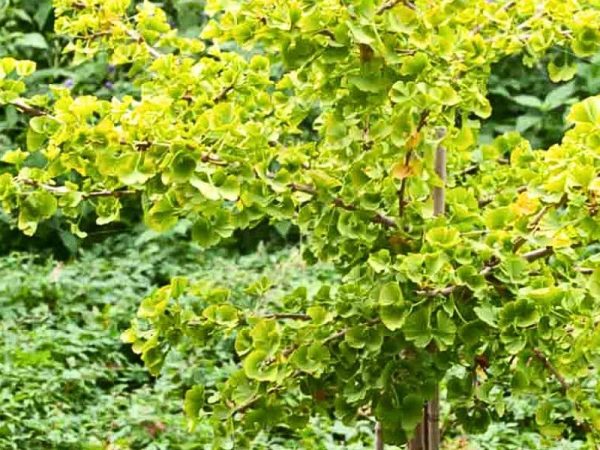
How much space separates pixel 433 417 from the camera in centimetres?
260

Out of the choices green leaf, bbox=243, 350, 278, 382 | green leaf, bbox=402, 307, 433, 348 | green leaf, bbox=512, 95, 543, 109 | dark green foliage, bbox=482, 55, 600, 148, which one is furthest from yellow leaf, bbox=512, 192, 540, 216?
green leaf, bbox=512, 95, 543, 109

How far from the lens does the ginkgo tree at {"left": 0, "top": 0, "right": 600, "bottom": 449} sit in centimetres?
207

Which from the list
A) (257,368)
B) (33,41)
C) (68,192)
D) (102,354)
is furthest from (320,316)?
(33,41)

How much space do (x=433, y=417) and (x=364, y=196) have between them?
1.92ft

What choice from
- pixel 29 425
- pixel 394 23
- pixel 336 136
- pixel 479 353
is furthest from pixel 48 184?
pixel 29 425

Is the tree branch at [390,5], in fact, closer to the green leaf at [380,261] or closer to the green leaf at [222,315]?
the green leaf at [380,261]

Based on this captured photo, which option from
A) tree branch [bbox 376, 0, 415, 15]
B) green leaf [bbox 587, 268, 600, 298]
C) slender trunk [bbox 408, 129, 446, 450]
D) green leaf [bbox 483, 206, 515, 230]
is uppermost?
tree branch [bbox 376, 0, 415, 15]

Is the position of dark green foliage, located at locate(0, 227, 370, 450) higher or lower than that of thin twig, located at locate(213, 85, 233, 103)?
lower

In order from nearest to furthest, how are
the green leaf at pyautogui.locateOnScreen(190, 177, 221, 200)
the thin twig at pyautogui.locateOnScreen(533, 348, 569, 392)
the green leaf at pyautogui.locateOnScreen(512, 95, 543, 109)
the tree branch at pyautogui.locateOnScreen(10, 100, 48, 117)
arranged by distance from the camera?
1. the green leaf at pyautogui.locateOnScreen(190, 177, 221, 200)
2. the tree branch at pyautogui.locateOnScreen(10, 100, 48, 117)
3. the thin twig at pyautogui.locateOnScreen(533, 348, 569, 392)
4. the green leaf at pyautogui.locateOnScreen(512, 95, 543, 109)

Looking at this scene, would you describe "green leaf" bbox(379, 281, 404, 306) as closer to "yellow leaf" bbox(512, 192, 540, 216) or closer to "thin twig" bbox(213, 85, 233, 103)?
"yellow leaf" bbox(512, 192, 540, 216)

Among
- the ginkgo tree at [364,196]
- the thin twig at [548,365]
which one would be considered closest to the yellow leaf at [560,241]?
the ginkgo tree at [364,196]

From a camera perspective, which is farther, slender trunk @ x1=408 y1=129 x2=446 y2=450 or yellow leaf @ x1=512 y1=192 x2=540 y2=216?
slender trunk @ x1=408 y1=129 x2=446 y2=450

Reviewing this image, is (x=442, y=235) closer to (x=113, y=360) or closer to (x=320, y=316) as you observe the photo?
(x=320, y=316)

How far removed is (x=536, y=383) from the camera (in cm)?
230
